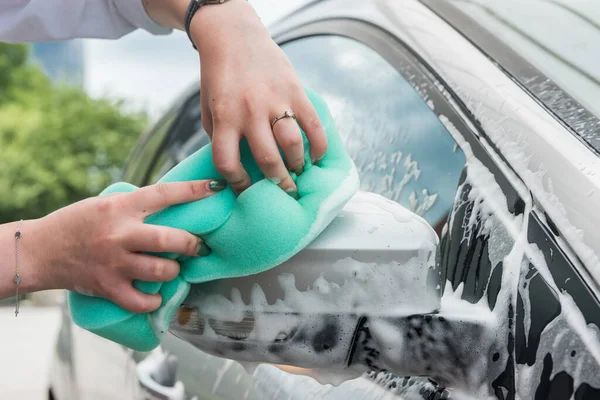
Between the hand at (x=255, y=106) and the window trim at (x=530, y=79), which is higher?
the window trim at (x=530, y=79)

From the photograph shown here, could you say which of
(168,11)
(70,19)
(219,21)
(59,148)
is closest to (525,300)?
(219,21)

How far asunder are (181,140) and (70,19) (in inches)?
23.0

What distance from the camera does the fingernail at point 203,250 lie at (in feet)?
2.81

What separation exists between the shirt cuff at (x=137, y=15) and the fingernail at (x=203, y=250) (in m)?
0.88

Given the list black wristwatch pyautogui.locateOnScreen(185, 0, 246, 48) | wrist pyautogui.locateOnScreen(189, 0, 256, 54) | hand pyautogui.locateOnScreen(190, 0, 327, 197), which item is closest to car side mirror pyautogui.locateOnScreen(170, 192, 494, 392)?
hand pyautogui.locateOnScreen(190, 0, 327, 197)

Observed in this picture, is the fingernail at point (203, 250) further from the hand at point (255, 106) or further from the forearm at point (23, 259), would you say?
the forearm at point (23, 259)

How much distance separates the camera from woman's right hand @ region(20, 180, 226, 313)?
86 cm

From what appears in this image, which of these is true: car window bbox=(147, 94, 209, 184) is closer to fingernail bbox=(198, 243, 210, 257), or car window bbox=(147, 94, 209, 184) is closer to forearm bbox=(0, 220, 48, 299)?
forearm bbox=(0, 220, 48, 299)

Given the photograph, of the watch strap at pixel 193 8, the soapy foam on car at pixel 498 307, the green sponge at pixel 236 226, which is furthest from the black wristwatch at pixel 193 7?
the soapy foam on car at pixel 498 307

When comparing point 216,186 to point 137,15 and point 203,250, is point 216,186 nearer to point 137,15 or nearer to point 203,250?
point 203,250

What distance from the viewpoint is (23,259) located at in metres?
1.05

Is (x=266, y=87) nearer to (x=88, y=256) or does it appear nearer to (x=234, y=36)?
(x=234, y=36)

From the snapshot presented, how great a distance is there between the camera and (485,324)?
2.59 feet

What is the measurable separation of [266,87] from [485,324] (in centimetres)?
41
